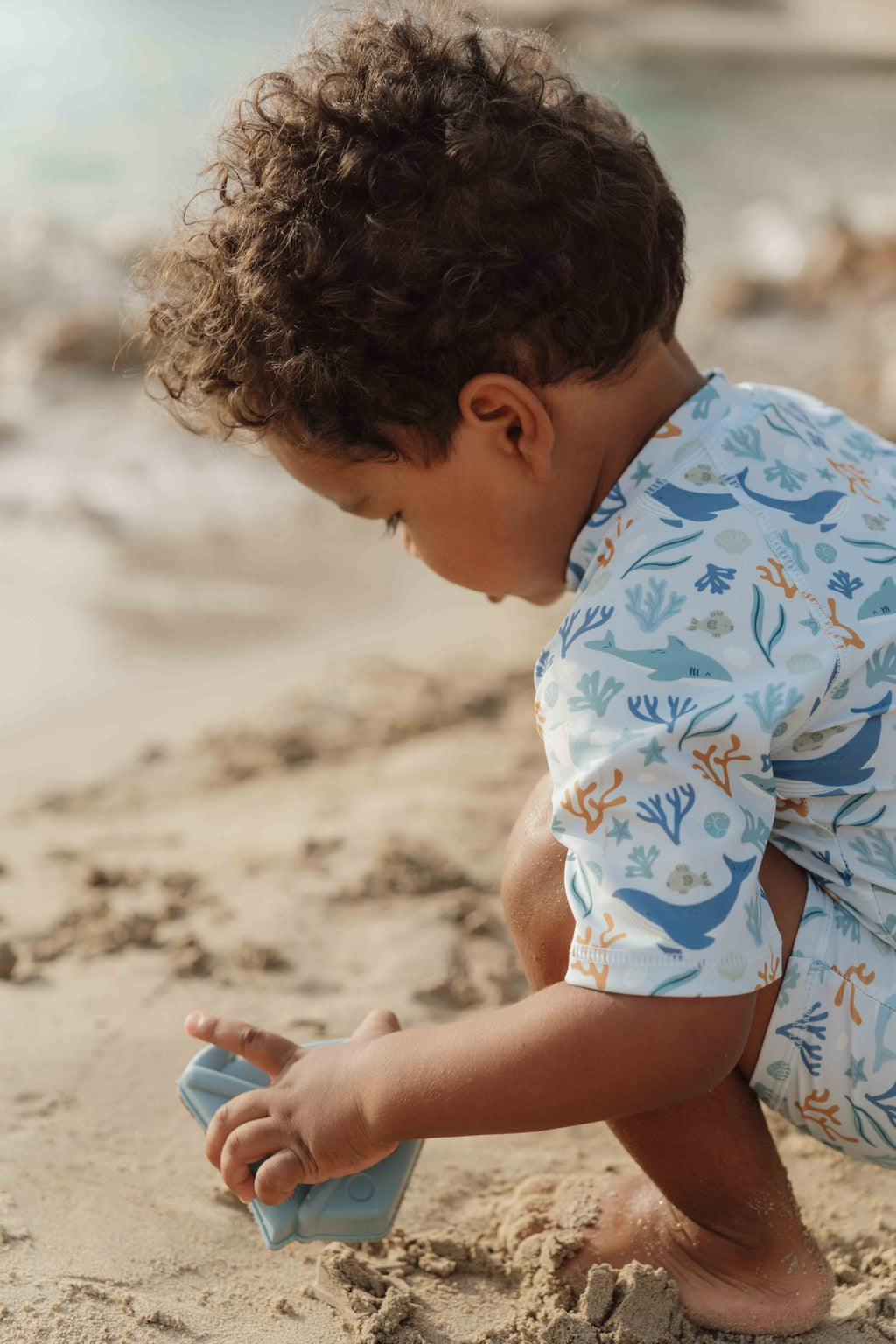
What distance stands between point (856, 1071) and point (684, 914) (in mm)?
302

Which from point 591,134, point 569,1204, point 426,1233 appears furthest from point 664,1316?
point 591,134

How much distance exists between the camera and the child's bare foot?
122 centimetres

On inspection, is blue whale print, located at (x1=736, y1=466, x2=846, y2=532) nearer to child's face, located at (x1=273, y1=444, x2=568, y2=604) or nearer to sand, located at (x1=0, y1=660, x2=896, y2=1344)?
child's face, located at (x1=273, y1=444, x2=568, y2=604)

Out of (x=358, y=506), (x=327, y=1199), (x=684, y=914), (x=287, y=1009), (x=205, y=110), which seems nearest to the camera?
(x=684, y=914)

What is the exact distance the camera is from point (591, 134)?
129cm

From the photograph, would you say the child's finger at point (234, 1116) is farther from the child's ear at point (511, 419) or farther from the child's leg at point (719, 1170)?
the child's ear at point (511, 419)

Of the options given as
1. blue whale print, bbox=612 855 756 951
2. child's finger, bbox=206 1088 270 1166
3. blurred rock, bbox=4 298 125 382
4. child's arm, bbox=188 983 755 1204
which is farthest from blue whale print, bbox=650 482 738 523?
blurred rock, bbox=4 298 125 382

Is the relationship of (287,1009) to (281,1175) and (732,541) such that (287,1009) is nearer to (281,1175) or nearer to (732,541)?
(281,1175)

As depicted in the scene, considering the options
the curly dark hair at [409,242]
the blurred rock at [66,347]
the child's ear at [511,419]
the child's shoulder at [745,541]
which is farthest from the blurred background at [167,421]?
the child's shoulder at [745,541]

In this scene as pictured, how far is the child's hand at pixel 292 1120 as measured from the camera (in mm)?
1150

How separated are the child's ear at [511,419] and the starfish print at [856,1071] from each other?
644 mm

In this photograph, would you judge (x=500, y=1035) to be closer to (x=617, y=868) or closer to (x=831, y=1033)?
(x=617, y=868)

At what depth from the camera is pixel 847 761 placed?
114cm

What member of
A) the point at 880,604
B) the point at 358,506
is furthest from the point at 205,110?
the point at 880,604
